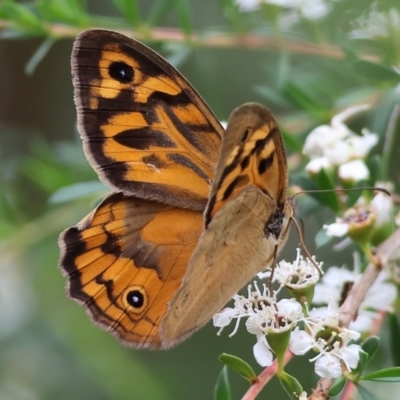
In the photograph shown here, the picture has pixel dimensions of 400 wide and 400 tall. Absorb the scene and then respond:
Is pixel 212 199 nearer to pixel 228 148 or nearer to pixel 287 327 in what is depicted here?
pixel 228 148

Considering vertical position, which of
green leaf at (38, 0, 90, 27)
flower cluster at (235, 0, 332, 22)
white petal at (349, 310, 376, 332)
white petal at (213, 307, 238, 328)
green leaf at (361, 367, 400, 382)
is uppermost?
green leaf at (38, 0, 90, 27)

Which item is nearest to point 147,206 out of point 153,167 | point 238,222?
point 153,167

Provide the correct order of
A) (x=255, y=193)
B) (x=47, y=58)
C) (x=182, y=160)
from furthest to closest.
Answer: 1. (x=47, y=58)
2. (x=182, y=160)
3. (x=255, y=193)

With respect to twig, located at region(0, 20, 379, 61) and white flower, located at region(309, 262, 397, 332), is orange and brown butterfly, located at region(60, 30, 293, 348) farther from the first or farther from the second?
twig, located at region(0, 20, 379, 61)

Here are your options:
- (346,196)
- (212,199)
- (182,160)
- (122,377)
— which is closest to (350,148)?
(346,196)

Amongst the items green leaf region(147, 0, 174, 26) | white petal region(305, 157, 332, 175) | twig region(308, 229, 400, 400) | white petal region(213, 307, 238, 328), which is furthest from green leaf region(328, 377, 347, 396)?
green leaf region(147, 0, 174, 26)

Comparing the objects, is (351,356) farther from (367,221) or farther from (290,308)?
(367,221)
